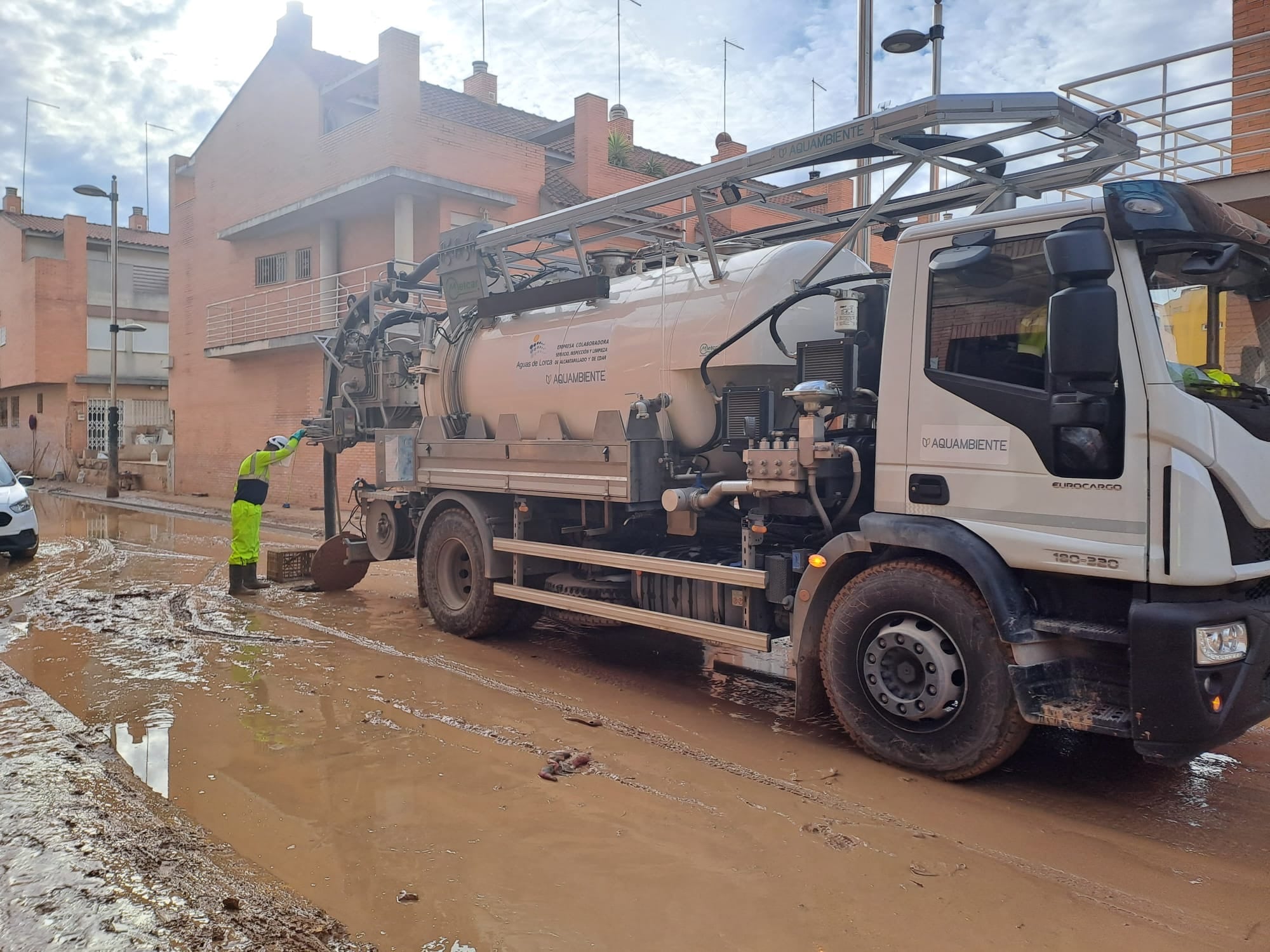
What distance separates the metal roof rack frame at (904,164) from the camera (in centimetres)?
508

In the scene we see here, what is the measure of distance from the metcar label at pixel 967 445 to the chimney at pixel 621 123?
853 inches

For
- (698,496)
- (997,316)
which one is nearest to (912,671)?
(997,316)

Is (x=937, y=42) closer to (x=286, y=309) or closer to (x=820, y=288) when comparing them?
(x=820, y=288)

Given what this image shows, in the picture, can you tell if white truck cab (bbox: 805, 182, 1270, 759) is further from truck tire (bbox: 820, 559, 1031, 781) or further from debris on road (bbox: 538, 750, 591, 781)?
debris on road (bbox: 538, 750, 591, 781)

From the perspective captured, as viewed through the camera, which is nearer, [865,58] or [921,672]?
[921,672]

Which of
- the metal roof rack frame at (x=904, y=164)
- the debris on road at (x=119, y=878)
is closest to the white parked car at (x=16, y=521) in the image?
the debris on road at (x=119, y=878)

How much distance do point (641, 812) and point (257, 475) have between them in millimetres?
7667

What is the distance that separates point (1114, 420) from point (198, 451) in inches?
1053

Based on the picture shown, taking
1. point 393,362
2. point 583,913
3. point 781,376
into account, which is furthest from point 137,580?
point 583,913

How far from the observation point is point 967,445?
15.6 ft

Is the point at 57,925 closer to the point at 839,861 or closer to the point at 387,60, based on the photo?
the point at 839,861

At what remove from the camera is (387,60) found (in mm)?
19141

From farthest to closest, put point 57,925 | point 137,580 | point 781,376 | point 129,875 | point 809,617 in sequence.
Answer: point 137,580
point 781,376
point 809,617
point 129,875
point 57,925

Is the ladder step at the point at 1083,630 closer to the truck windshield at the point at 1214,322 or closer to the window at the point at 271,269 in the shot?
the truck windshield at the point at 1214,322
